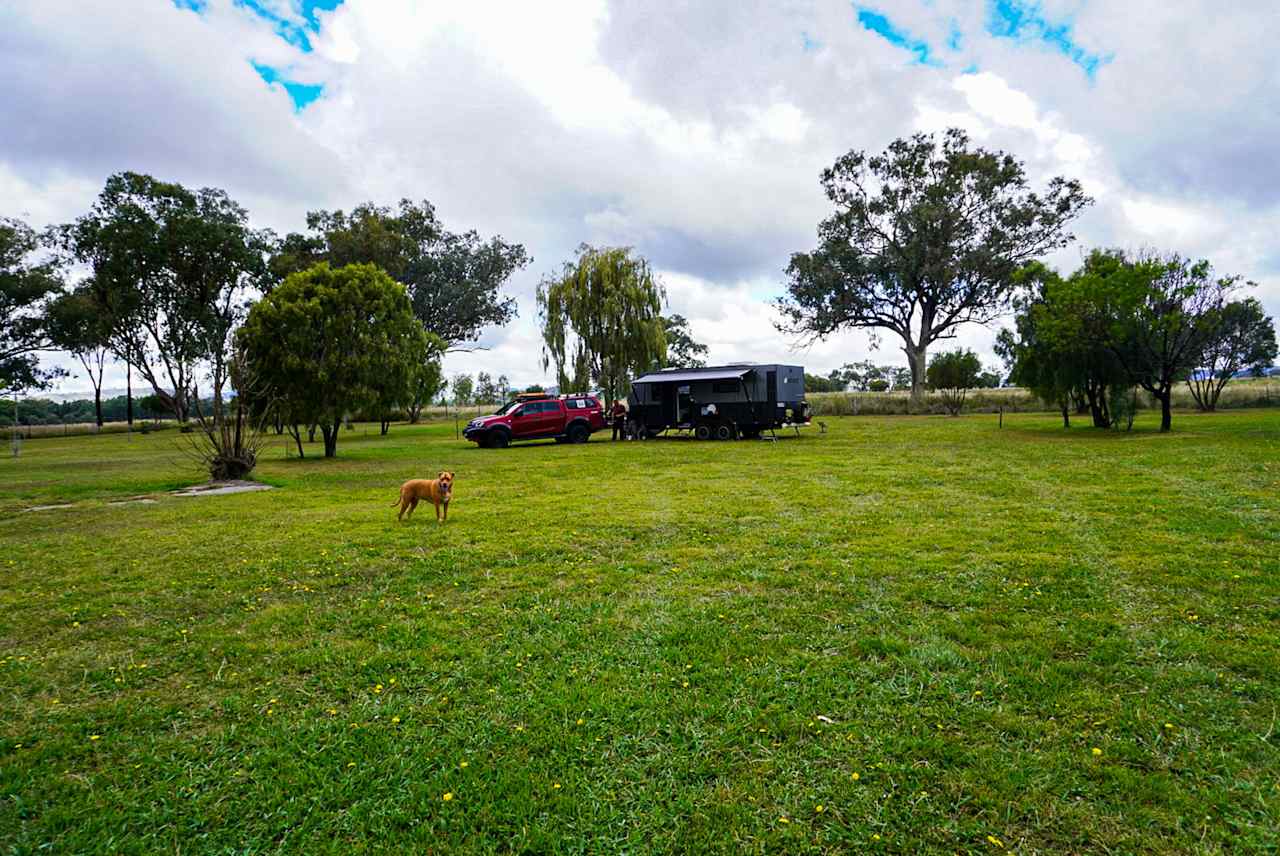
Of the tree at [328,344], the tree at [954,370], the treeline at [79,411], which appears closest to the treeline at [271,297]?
the tree at [328,344]

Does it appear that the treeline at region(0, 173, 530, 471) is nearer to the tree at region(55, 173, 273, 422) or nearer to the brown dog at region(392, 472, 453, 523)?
the tree at region(55, 173, 273, 422)

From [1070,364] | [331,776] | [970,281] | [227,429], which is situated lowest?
[331,776]

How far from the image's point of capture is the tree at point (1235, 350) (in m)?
28.9

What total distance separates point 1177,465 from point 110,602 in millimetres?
16223

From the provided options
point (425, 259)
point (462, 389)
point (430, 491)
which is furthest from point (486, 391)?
point (430, 491)

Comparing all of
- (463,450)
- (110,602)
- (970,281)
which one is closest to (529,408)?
(463,450)

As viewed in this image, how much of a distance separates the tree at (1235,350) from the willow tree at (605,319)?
2095 cm

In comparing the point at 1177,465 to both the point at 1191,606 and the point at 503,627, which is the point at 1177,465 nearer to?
the point at 1191,606

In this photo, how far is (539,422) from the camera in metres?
23.2

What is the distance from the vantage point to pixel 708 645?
4.02 meters

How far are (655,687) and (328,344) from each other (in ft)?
58.4

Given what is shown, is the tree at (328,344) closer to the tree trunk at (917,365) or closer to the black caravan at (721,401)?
the black caravan at (721,401)

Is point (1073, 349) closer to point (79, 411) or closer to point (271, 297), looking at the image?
point (271, 297)

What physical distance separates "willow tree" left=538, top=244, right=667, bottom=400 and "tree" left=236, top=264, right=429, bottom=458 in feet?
30.4
